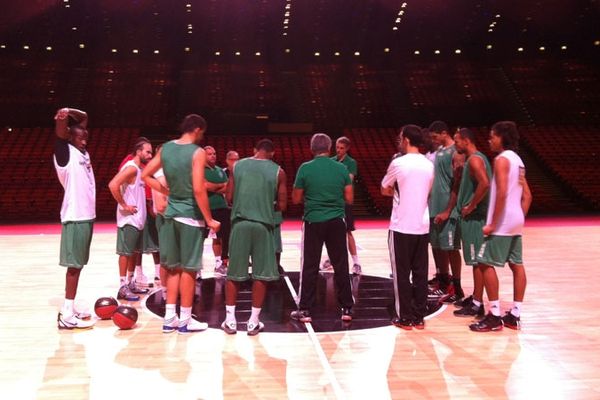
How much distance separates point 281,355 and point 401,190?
1.73 metres

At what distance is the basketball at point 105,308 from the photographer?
494cm

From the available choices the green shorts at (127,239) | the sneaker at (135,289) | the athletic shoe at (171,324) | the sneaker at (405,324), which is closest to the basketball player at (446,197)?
the sneaker at (405,324)

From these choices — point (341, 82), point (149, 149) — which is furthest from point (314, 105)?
point (149, 149)

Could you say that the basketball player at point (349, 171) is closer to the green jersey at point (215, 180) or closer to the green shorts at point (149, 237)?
the green jersey at point (215, 180)

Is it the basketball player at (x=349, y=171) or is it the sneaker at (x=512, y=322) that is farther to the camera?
the basketball player at (x=349, y=171)

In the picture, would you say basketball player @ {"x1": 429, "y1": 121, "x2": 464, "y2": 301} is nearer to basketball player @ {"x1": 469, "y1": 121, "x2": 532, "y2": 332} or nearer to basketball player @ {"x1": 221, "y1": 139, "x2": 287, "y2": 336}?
basketball player @ {"x1": 469, "y1": 121, "x2": 532, "y2": 332}

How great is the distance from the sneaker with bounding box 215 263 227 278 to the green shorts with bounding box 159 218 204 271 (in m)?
2.36

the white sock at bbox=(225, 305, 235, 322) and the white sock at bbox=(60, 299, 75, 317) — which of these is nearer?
the white sock at bbox=(225, 305, 235, 322)

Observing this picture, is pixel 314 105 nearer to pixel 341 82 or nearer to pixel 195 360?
pixel 341 82

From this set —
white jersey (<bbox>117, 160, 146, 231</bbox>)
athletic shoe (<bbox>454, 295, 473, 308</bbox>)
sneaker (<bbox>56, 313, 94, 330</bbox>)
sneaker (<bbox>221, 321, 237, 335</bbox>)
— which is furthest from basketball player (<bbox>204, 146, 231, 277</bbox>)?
athletic shoe (<bbox>454, 295, 473, 308</bbox>)

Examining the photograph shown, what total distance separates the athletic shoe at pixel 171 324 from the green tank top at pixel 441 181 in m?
2.76

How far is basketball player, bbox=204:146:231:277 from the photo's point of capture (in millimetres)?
6199

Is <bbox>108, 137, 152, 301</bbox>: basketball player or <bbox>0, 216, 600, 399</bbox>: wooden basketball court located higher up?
<bbox>108, 137, 152, 301</bbox>: basketball player

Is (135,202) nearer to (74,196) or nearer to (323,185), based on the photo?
(74,196)
